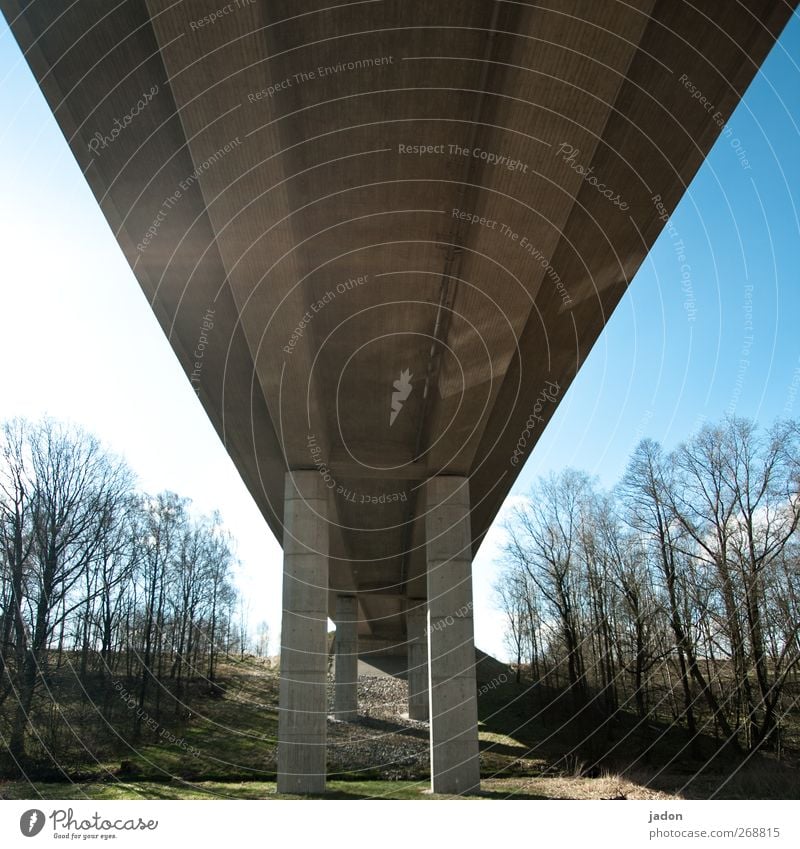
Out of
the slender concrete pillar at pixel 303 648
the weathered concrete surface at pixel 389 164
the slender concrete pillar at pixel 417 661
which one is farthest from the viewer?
the slender concrete pillar at pixel 417 661

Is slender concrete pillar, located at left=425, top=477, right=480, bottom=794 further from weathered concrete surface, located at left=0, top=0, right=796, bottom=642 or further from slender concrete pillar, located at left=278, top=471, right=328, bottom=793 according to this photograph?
weathered concrete surface, located at left=0, top=0, right=796, bottom=642

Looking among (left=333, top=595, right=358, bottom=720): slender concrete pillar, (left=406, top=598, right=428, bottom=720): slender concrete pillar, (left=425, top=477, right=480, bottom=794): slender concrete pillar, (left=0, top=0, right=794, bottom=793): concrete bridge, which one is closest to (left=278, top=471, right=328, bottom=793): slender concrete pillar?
(left=0, top=0, right=794, bottom=793): concrete bridge

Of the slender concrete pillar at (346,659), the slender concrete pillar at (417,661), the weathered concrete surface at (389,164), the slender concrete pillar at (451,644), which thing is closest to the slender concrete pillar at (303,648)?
the slender concrete pillar at (451,644)

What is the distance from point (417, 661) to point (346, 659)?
4659mm

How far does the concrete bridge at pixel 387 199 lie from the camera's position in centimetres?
972

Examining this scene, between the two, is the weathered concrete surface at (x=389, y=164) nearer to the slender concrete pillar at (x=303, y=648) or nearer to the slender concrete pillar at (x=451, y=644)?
the slender concrete pillar at (x=451, y=644)

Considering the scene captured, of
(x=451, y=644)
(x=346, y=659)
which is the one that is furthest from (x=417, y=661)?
Answer: (x=451, y=644)

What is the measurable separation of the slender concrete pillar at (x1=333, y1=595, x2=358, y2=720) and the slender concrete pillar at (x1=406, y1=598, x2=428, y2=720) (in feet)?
11.4

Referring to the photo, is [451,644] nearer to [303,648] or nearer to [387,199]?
[303,648]

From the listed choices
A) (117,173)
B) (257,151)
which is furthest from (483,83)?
(117,173)

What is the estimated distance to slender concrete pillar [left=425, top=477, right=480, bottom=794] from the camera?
20203mm

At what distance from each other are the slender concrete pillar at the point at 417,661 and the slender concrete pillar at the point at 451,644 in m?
21.3

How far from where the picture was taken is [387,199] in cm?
1326
